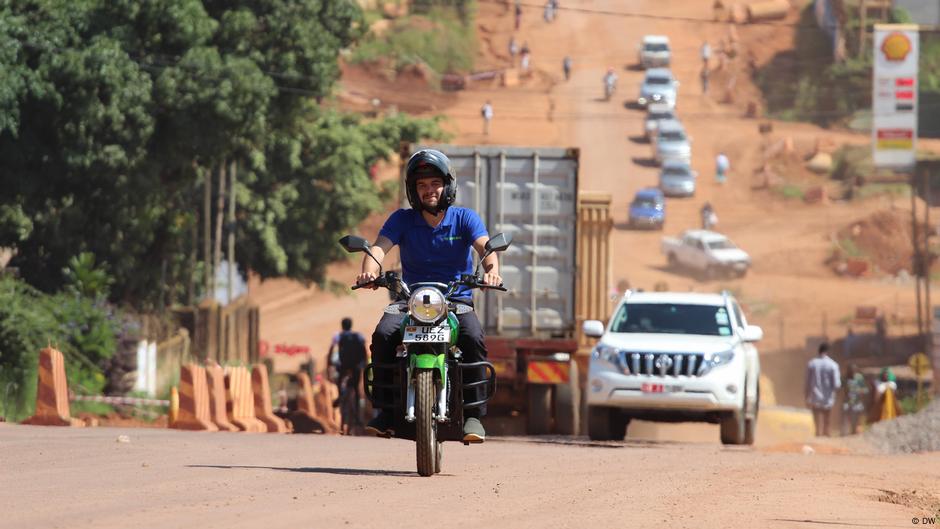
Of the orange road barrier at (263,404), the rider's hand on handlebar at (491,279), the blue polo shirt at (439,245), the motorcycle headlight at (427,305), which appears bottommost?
the orange road barrier at (263,404)

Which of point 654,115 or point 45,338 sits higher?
point 654,115

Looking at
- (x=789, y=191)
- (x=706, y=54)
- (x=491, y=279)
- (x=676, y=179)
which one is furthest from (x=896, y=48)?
(x=491, y=279)

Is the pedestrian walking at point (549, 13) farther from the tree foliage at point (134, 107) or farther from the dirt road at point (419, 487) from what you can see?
the dirt road at point (419, 487)

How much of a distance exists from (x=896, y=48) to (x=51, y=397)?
194 ft

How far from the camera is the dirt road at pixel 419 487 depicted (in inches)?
375

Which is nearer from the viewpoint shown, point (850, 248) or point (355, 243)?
point (355, 243)

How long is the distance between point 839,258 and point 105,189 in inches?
2108

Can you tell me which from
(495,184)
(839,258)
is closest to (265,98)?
(495,184)

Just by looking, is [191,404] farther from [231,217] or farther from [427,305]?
[231,217]

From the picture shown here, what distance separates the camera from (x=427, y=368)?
37.6 feet

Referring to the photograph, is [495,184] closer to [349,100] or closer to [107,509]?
[107,509]

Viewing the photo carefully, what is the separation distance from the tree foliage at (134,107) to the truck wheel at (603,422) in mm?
13112

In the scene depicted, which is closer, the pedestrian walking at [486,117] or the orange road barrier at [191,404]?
the orange road barrier at [191,404]

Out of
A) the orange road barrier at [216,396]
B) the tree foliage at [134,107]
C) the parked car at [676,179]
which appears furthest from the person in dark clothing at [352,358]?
the parked car at [676,179]
